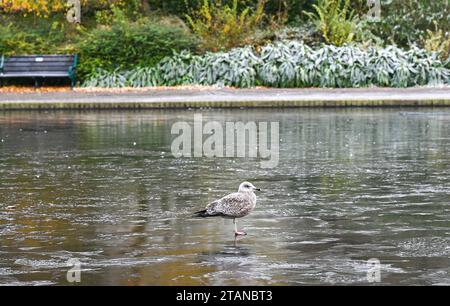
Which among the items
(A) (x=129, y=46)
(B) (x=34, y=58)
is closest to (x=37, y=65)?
(B) (x=34, y=58)

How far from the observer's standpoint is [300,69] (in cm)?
2955

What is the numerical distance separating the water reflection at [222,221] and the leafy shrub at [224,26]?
35.5 ft

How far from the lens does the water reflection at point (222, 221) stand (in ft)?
29.2

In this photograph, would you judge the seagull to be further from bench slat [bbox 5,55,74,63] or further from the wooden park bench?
bench slat [bbox 5,55,74,63]

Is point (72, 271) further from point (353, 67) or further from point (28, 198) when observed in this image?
point (353, 67)

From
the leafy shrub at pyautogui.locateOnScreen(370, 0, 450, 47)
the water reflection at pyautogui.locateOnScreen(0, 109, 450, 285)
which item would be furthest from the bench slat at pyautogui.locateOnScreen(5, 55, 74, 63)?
the water reflection at pyautogui.locateOnScreen(0, 109, 450, 285)

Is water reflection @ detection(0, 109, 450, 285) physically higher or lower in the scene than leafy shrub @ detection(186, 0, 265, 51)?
lower

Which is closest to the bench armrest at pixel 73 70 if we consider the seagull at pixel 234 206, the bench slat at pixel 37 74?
the bench slat at pixel 37 74

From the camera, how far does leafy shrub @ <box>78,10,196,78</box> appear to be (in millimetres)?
30812

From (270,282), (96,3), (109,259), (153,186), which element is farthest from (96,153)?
(96,3)

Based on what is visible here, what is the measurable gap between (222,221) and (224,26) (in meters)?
21.0

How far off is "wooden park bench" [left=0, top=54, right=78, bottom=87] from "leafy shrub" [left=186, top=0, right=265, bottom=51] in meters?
3.65

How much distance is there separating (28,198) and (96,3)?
23.5 metres

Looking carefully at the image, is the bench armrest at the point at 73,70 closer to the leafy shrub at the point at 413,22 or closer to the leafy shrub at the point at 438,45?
the leafy shrub at the point at 413,22
